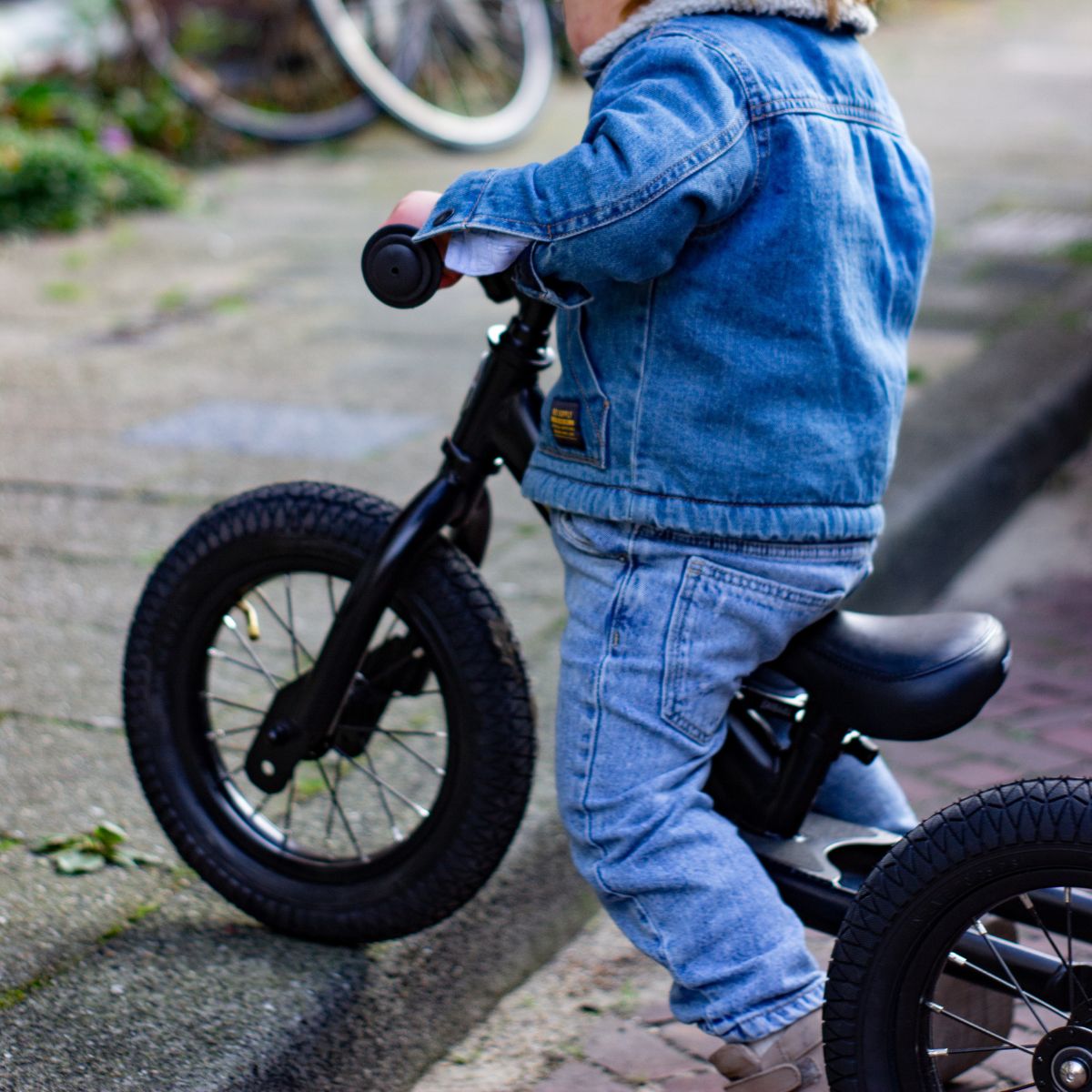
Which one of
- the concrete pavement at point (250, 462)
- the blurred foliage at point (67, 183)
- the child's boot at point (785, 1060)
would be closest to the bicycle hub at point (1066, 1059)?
the child's boot at point (785, 1060)

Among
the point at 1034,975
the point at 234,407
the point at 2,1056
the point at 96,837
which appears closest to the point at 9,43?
the point at 234,407

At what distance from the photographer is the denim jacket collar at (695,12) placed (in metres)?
1.89

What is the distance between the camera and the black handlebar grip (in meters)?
1.86

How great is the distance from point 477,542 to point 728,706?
48 centimetres

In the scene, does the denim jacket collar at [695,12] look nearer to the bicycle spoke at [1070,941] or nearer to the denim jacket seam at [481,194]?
the denim jacket seam at [481,194]

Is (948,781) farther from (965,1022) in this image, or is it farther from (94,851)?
(94,851)

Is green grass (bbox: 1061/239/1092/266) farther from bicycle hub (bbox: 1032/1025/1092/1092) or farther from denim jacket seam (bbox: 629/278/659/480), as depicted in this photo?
bicycle hub (bbox: 1032/1025/1092/1092)

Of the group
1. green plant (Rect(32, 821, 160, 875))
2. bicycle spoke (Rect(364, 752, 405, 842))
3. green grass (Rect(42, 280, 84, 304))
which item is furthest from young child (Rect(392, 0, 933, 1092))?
green grass (Rect(42, 280, 84, 304))

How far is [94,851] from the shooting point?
8.04 ft

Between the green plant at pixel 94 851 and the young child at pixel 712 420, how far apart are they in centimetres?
79

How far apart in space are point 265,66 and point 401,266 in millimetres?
6686

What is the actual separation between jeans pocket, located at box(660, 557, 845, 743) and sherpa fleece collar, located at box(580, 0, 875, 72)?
0.63 metres

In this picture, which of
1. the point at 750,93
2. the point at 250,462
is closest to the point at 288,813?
the point at 750,93

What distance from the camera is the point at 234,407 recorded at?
15.0 ft
